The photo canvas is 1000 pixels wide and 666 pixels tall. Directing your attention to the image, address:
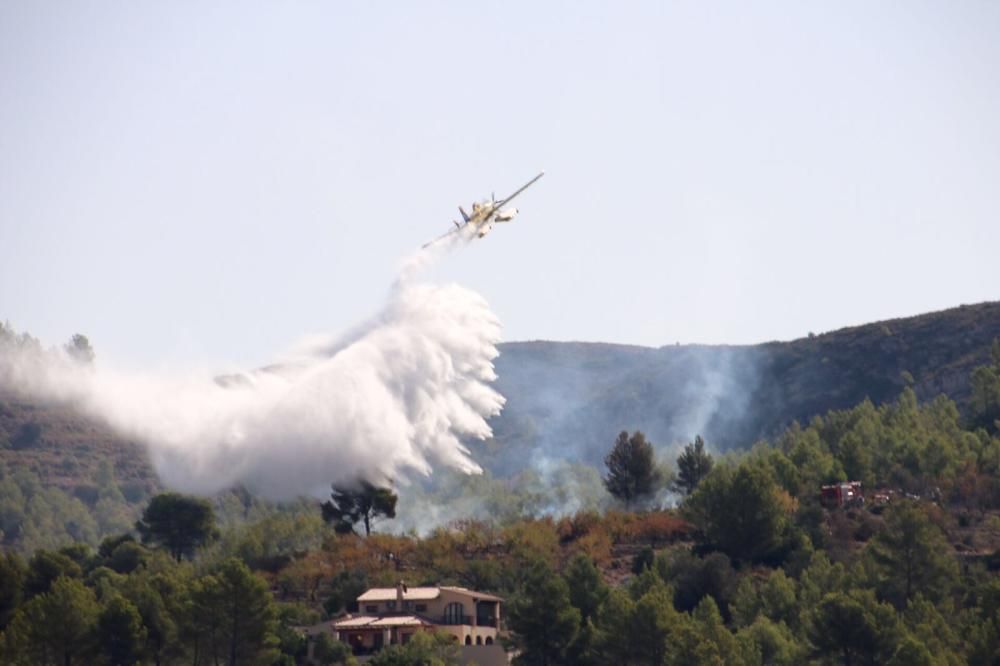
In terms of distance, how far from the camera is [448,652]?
4766 inches

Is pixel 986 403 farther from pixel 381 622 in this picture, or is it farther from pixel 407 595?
pixel 381 622

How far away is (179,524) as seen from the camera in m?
166

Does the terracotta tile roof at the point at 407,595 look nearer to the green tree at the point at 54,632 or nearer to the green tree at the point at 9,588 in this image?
the green tree at the point at 54,632

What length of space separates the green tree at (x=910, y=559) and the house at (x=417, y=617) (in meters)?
25.2

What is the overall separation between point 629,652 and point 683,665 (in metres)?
6.31

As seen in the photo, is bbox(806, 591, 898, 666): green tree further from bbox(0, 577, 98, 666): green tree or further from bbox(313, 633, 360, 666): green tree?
bbox(0, 577, 98, 666): green tree

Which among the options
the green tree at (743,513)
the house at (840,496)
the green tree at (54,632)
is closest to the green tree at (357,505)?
the green tree at (743,513)

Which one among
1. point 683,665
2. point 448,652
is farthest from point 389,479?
point 683,665

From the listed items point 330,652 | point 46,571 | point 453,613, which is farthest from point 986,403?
point 46,571

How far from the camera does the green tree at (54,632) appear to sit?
119m

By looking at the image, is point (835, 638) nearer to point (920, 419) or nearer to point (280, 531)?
point (280, 531)

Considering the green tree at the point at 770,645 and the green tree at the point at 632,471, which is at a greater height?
the green tree at the point at 632,471

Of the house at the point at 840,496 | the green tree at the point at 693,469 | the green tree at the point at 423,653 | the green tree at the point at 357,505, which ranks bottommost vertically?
the green tree at the point at 423,653

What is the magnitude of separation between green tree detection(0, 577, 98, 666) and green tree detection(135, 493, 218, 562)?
138 feet
